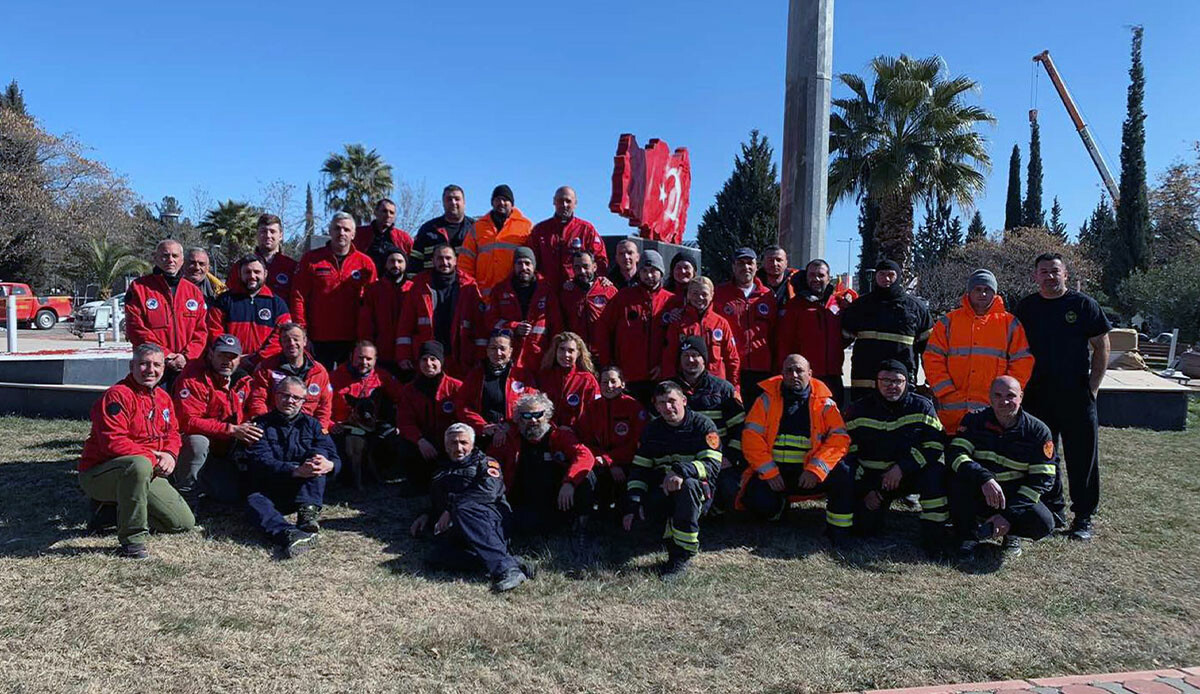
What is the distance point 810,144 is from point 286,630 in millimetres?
7243

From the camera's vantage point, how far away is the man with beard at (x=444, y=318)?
6.27 m

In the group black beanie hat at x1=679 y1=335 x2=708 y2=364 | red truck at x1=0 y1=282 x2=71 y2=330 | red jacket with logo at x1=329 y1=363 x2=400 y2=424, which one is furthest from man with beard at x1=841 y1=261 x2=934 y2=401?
red truck at x1=0 y1=282 x2=71 y2=330

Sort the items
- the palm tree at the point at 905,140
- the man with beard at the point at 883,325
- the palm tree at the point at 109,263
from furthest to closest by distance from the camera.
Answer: the palm tree at the point at 109,263 < the palm tree at the point at 905,140 < the man with beard at the point at 883,325

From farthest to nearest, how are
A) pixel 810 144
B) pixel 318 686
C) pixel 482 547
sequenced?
pixel 810 144 → pixel 482 547 → pixel 318 686

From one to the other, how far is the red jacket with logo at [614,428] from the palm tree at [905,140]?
1576 cm

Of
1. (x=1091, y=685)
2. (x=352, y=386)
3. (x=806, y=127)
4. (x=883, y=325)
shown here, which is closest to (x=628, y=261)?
(x=883, y=325)

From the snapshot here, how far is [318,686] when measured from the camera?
10.5 feet

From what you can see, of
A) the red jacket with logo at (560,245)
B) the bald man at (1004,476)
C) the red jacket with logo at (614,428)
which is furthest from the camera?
the red jacket with logo at (560,245)

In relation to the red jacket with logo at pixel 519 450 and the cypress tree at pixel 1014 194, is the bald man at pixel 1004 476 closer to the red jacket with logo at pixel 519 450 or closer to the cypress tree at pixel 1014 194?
the red jacket with logo at pixel 519 450

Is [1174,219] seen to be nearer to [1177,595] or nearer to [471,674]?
[1177,595]

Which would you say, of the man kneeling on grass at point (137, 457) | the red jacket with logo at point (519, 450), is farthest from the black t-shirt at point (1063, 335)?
the man kneeling on grass at point (137, 457)

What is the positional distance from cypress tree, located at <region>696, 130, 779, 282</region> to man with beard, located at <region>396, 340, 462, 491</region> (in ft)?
77.7

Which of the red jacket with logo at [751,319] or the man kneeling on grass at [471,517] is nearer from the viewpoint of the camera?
the man kneeling on grass at [471,517]

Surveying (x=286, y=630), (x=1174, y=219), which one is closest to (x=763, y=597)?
(x=286, y=630)
